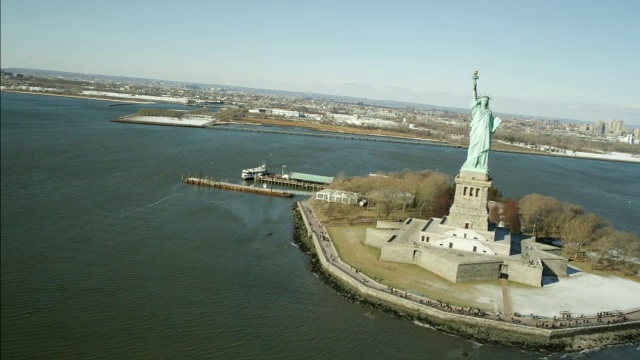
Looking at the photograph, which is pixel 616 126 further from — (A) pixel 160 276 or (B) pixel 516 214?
(A) pixel 160 276

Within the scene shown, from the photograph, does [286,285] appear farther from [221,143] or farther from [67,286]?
[221,143]

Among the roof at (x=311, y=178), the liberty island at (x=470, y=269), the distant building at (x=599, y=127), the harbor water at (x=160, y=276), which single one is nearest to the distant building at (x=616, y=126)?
the distant building at (x=599, y=127)

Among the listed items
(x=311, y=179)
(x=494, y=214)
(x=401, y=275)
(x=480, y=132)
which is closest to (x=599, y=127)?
(x=311, y=179)

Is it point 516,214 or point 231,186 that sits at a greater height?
point 516,214

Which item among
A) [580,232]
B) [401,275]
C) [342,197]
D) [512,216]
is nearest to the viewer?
[401,275]

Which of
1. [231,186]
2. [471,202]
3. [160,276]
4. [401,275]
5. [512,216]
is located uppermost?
[471,202]
